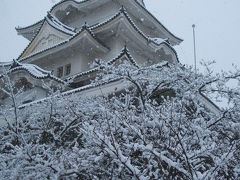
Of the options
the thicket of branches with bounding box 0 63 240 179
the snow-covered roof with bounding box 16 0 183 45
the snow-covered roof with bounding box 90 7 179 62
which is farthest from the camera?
the snow-covered roof with bounding box 16 0 183 45

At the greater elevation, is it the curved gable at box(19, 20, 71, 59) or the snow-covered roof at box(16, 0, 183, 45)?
the snow-covered roof at box(16, 0, 183, 45)

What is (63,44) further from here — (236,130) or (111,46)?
(236,130)

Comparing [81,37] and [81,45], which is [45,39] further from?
[81,37]

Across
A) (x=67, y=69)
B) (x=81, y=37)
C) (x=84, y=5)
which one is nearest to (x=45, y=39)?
(x=67, y=69)

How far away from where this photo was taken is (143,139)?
14.8 feet

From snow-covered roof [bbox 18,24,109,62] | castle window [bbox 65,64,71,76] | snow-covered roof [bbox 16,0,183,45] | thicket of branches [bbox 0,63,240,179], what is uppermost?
snow-covered roof [bbox 16,0,183,45]

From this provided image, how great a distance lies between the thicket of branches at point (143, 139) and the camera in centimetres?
409

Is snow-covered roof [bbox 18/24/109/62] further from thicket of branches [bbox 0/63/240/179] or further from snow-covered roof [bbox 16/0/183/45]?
thicket of branches [bbox 0/63/240/179]

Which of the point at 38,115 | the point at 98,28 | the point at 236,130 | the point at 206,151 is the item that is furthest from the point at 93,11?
the point at 206,151

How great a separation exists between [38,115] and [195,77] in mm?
4952

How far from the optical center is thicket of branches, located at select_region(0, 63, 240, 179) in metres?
4.09

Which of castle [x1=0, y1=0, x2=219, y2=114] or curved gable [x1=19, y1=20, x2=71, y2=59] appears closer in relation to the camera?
castle [x1=0, y1=0, x2=219, y2=114]

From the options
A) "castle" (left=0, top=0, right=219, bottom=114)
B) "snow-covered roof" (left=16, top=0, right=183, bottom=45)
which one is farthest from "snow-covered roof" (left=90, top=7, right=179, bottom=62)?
"snow-covered roof" (left=16, top=0, right=183, bottom=45)

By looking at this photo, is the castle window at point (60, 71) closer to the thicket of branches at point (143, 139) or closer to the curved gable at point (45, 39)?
the curved gable at point (45, 39)
